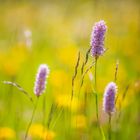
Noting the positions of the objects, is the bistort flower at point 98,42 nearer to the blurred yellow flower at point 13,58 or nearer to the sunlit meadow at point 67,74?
the sunlit meadow at point 67,74

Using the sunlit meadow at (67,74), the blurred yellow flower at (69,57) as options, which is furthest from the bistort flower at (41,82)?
the blurred yellow flower at (69,57)

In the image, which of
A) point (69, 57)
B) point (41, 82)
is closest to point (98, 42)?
point (41, 82)

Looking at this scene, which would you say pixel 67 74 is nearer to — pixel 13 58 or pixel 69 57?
pixel 69 57

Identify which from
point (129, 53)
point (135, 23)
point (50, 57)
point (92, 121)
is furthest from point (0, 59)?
point (92, 121)

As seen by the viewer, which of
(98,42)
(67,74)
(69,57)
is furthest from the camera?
(69,57)

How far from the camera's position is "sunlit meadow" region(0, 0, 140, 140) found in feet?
5.16

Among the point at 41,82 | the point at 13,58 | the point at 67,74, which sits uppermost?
the point at 13,58

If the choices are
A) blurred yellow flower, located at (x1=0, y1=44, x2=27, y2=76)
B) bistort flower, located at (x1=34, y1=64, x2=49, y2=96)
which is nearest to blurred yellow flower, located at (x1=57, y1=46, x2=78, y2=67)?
blurred yellow flower, located at (x1=0, y1=44, x2=27, y2=76)

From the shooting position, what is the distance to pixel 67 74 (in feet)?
10.2

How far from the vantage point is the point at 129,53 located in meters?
4.03

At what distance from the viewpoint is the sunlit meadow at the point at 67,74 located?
1.57 m

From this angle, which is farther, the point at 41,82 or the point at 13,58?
the point at 13,58

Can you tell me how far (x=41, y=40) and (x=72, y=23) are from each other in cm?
69

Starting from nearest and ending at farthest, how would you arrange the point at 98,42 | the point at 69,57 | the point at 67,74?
1. the point at 98,42
2. the point at 67,74
3. the point at 69,57
